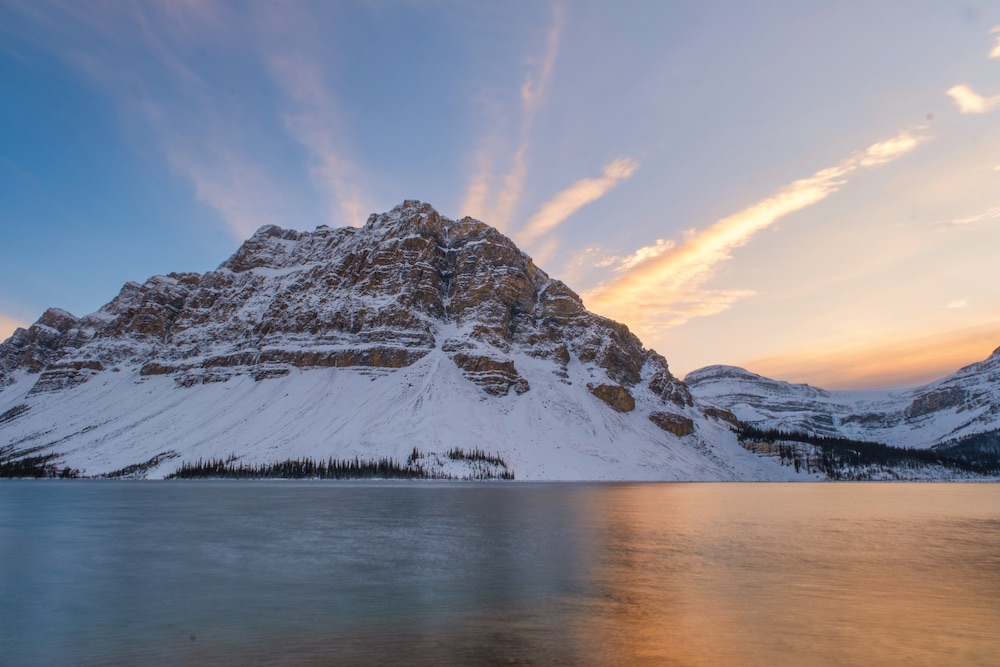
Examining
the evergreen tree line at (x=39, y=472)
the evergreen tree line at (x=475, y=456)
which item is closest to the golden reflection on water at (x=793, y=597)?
the evergreen tree line at (x=475, y=456)

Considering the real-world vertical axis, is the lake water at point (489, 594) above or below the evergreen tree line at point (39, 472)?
below

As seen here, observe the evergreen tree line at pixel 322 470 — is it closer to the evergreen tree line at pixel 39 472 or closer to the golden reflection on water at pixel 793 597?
the evergreen tree line at pixel 39 472

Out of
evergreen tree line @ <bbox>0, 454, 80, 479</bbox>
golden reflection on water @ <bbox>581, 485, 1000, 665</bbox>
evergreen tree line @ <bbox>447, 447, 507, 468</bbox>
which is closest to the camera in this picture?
golden reflection on water @ <bbox>581, 485, 1000, 665</bbox>

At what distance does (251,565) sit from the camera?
3234 cm

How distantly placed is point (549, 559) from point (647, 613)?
12441 millimetres

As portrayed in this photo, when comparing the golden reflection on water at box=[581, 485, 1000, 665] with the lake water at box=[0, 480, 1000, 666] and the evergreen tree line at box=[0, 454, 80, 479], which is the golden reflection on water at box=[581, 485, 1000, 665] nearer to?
the lake water at box=[0, 480, 1000, 666]

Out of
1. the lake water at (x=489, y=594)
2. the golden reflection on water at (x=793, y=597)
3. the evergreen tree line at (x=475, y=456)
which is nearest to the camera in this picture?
the lake water at (x=489, y=594)

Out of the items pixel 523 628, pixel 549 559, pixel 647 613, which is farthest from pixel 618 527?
pixel 523 628

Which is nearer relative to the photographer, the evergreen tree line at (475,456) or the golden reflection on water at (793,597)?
the golden reflection on water at (793,597)

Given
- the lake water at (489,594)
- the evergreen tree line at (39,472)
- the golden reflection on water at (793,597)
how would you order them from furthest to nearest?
the evergreen tree line at (39,472) < the golden reflection on water at (793,597) < the lake water at (489,594)

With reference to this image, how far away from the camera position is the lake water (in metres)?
18.3

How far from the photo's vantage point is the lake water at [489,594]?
18.3 meters

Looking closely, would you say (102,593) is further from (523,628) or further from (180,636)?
(523,628)

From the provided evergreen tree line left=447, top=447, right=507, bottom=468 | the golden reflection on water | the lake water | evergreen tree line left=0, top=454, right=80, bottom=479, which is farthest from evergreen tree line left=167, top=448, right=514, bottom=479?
the golden reflection on water
